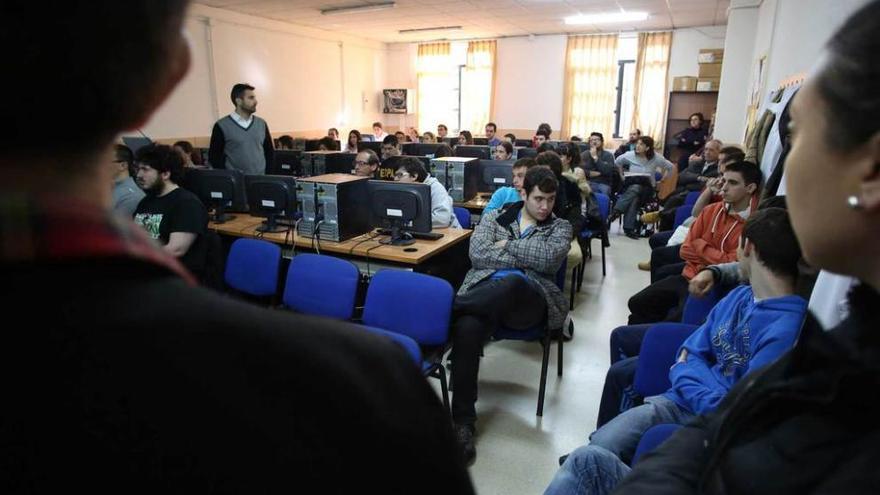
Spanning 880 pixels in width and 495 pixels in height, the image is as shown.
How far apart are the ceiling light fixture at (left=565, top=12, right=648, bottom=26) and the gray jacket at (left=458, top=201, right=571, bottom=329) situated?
22.1ft

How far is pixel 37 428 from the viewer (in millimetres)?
329

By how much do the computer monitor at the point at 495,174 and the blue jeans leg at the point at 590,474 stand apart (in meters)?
3.48

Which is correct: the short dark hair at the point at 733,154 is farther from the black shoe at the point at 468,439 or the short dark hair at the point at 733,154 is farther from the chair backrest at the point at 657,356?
the black shoe at the point at 468,439

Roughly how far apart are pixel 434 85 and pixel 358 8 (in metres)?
3.78

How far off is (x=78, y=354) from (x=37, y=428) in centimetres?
6

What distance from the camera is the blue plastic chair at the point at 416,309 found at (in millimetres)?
2268

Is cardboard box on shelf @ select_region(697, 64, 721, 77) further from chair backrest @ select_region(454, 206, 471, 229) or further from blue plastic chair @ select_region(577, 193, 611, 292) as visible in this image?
chair backrest @ select_region(454, 206, 471, 229)

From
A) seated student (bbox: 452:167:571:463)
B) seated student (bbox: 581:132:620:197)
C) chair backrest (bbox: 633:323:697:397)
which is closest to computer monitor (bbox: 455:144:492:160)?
seated student (bbox: 581:132:620:197)

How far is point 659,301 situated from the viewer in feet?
9.59

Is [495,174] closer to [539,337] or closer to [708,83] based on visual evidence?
[539,337]

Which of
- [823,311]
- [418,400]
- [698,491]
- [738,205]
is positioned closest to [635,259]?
[738,205]

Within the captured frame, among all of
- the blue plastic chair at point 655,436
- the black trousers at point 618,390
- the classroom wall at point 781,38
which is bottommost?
the black trousers at point 618,390

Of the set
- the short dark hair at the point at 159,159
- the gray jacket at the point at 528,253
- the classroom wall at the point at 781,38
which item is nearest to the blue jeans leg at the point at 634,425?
the gray jacket at the point at 528,253

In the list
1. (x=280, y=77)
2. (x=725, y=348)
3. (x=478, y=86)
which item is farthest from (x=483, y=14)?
(x=725, y=348)
